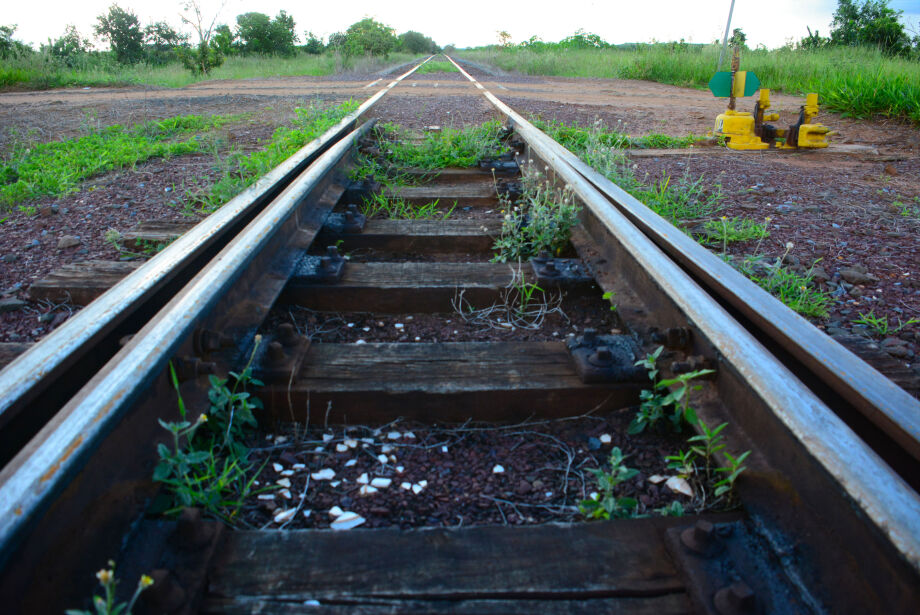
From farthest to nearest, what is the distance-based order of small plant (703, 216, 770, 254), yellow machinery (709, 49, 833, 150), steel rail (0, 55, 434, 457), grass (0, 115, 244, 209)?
yellow machinery (709, 49, 833, 150) < grass (0, 115, 244, 209) < small plant (703, 216, 770, 254) < steel rail (0, 55, 434, 457)

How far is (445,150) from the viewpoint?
453 centimetres

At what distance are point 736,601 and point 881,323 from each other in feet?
5.18

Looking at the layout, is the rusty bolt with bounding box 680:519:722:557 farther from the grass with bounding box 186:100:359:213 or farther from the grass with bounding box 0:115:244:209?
the grass with bounding box 0:115:244:209

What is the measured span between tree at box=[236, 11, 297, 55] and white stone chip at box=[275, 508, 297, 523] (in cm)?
4454

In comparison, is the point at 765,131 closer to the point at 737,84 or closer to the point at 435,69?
the point at 737,84

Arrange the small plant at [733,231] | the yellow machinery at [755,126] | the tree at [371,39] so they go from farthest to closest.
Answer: the tree at [371,39]
the yellow machinery at [755,126]
the small plant at [733,231]

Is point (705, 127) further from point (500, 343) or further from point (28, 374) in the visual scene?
point (28, 374)

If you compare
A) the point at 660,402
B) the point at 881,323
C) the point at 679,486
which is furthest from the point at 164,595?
the point at 881,323

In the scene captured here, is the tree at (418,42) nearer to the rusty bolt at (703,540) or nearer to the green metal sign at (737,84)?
the green metal sign at (737,84)

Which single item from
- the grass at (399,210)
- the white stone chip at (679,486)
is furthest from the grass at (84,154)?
the white stone chip at (679,486)

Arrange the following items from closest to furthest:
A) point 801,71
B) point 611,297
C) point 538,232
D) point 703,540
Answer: point 703,540
point 611,297
point 538,232
point 801,71

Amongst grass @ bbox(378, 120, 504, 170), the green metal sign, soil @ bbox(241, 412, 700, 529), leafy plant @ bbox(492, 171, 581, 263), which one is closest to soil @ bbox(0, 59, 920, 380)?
the green metal sign

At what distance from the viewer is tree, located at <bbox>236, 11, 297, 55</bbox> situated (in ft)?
137

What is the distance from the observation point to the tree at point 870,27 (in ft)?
62.2
